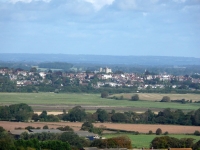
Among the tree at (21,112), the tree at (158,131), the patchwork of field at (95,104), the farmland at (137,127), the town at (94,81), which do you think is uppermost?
the town at (94,81)

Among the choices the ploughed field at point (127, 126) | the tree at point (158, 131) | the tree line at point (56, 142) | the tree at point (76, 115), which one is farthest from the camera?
the tree at point (76, 115)

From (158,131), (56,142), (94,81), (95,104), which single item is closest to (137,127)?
(158,131)

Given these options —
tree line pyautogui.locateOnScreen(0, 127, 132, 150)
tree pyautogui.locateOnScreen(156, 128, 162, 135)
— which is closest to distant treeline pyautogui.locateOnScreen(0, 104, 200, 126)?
tree pyautogui.locateOnScreen(156, 128, 162, 135)

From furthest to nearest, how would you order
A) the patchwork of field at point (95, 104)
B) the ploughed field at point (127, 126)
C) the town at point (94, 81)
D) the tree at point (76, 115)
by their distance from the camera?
the town at point (94, 81)
the patchwork of field at point (95, 104)
the tree at point (76, 115)
the ploughed field at point (127, 126)

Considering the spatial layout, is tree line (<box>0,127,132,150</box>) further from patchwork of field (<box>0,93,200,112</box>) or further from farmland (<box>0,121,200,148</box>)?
patchwork of field (<box>0,93,200,112</box>)

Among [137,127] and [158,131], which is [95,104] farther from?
[158,131]

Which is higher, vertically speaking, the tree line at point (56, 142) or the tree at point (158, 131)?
the tree line at point (56, 142)

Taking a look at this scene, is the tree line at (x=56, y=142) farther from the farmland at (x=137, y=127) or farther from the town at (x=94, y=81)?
the town at (x=94, y=81)

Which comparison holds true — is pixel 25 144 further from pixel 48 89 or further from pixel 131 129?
pixel 48 89

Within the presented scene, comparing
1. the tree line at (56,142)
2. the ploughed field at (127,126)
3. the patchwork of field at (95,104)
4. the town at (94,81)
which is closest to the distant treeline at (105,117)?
the ploughed field at (127,126)

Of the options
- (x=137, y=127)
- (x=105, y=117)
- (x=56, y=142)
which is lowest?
(x=137, y=127)

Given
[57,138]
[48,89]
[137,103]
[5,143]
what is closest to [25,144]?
[5,143]
